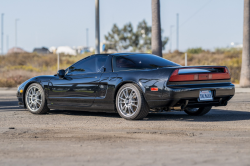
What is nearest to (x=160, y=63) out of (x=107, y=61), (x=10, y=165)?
(x=107, y=61)

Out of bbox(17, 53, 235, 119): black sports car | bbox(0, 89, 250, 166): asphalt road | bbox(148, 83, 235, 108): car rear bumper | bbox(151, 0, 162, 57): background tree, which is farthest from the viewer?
bbox(151, 0, 162, 57): background tree

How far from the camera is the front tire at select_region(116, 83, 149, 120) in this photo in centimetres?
796

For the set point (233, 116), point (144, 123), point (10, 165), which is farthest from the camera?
point (233, 116)

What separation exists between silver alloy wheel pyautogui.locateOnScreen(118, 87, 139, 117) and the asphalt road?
0.82ft

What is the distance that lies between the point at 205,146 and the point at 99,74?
3.63m

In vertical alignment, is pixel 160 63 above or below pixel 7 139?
above

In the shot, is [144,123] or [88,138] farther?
[144,123]

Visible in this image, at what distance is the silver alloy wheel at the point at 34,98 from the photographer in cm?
965

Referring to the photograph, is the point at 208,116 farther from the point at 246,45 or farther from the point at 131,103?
the point at 246,45

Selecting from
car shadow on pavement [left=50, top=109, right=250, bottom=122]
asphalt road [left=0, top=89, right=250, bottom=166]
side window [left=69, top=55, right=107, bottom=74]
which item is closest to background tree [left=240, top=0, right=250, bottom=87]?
car shadow on pavement [left=50, top=109, right=250, bottom=122]

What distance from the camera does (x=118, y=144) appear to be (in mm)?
5785

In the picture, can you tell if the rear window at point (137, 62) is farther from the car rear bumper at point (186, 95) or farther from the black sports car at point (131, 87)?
the car rear bumper at point (186, 95)

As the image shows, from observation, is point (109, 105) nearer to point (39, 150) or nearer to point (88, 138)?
point (88, 138)

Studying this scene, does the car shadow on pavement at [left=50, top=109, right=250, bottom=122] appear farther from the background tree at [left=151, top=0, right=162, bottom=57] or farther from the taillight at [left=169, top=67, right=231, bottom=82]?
the background tree at [left=151, top=0, right=162, bottom=57]
